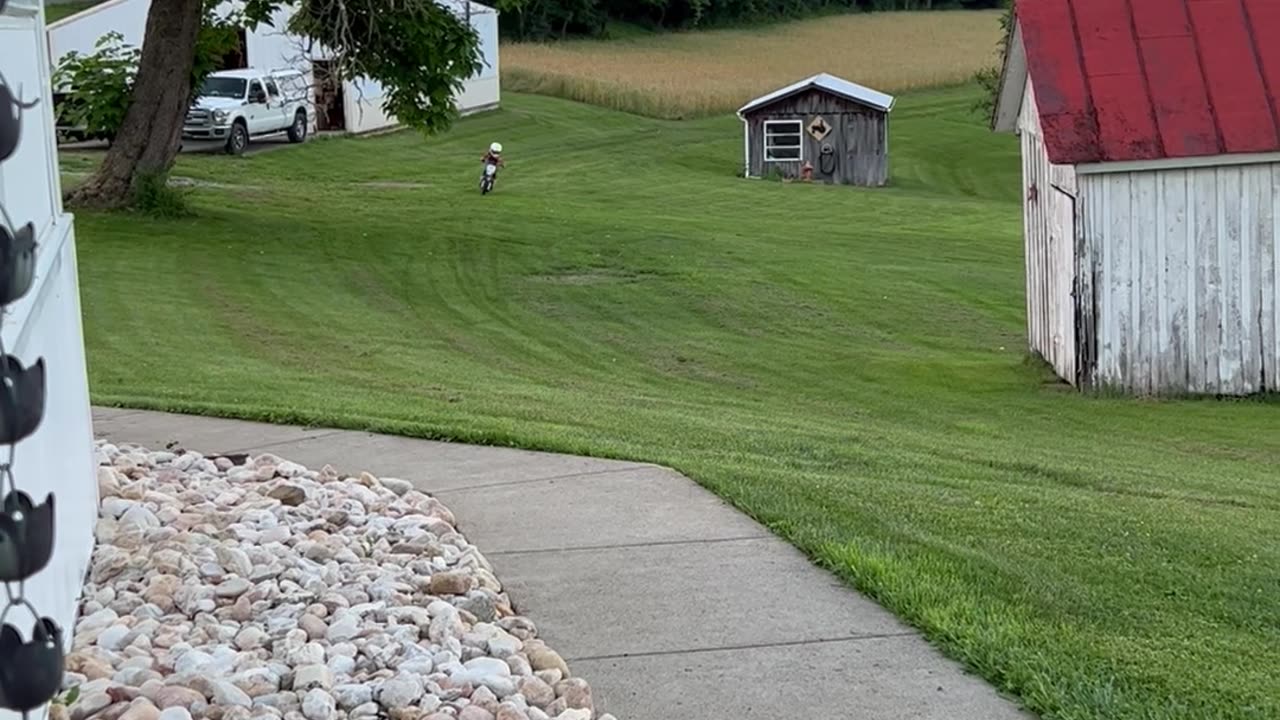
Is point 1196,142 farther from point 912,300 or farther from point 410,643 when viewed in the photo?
point 410,643

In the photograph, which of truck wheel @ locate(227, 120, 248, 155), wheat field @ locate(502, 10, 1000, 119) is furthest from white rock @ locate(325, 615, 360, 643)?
wheat field @ locate(502, 10, 1000, 119)

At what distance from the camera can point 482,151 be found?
49.4 m

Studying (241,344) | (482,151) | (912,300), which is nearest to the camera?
(241,344)

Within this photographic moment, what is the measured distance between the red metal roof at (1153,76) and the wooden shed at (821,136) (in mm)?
29812

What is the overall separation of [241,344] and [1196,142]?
928 cm

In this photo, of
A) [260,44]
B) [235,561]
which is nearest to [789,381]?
[235,561]

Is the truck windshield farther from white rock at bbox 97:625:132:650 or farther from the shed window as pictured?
white rock at bbox 97:625:132:650

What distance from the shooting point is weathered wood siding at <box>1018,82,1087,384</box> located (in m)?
16.5

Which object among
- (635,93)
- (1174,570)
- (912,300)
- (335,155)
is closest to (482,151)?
(335,155)

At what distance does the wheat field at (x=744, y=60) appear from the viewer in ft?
214

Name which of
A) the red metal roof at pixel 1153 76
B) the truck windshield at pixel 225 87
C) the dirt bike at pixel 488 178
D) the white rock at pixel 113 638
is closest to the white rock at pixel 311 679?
the white rock at pixel 113 638

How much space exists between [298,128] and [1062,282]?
108 feet

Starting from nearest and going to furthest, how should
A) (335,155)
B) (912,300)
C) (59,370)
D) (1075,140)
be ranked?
(59,370) → (1075,140) → (912,300) → (335,155)

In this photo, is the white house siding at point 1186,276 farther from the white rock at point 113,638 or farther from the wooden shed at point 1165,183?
the white rock at point 113,638
